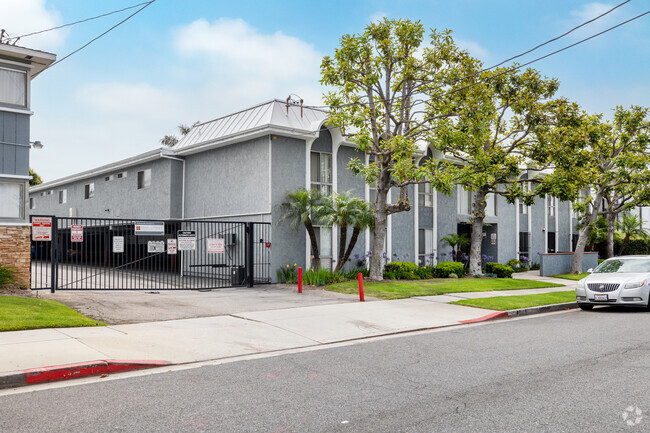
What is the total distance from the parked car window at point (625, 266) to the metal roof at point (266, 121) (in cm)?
1065

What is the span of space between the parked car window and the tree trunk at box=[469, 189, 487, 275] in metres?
7.64

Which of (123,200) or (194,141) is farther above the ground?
(194,141)

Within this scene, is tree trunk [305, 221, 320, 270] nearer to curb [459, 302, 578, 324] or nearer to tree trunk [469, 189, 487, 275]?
tree trunk [469, 189, 487, 275]

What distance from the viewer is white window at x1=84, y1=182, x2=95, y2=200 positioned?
30.9 metres

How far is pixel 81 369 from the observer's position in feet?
22.8

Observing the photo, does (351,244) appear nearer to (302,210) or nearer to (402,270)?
(302,210)

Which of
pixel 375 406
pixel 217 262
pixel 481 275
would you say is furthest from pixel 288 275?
pixel 375 406

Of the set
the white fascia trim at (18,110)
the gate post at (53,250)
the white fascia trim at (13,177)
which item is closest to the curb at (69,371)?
the gate post at (53,250)

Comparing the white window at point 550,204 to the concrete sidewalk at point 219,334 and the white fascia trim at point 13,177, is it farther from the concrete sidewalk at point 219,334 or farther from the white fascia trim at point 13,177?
the white fascia trim at point 13,177

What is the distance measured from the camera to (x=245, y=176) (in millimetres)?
21031

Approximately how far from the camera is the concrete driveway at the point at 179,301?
11.7m

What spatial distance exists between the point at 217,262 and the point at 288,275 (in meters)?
3.25

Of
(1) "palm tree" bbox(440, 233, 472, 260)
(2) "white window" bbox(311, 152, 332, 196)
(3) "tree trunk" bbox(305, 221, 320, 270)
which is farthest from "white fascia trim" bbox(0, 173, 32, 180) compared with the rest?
(1) "palm tree" bbox(440, 233, 472, 260)

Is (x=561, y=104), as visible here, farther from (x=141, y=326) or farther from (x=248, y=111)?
(x=141, y=326)
